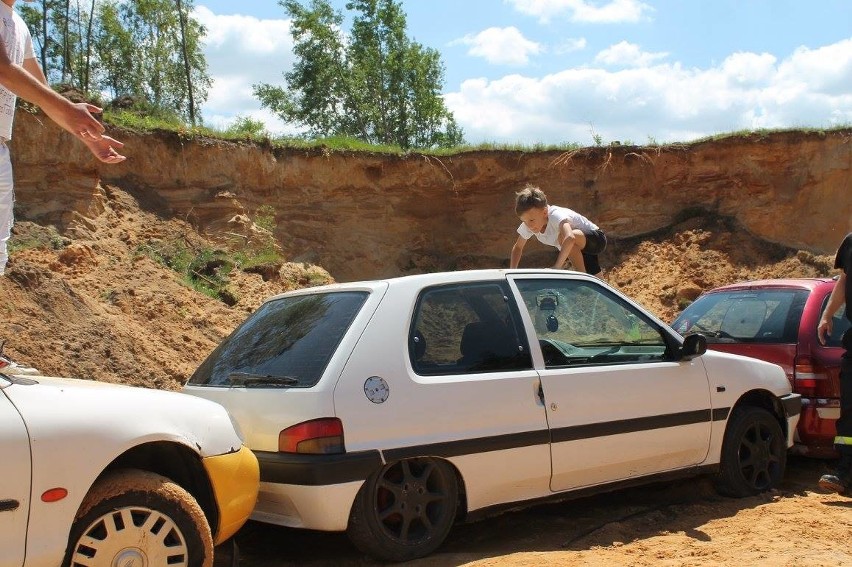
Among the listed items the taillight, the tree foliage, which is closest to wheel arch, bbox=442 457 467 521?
the taillight

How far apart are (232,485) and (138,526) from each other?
504 mm

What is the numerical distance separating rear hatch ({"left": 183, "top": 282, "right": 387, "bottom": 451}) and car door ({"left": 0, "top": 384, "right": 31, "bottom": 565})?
1307 mm

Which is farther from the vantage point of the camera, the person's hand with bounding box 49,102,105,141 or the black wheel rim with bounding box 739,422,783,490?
the black wheel rim with bounding box 739,422,783,490

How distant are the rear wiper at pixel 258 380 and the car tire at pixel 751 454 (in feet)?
10.3

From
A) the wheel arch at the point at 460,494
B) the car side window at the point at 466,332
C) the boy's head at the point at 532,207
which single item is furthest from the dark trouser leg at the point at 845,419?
the wheel arch at the point at 460,494

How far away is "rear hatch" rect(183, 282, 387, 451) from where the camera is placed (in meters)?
4.51

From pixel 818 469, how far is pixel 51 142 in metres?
11.8

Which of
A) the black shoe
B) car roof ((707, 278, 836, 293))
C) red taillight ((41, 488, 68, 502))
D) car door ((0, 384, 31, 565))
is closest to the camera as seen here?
car door ((0, 384, 31, 565))

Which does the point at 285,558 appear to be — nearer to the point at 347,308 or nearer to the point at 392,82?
the point at 347,308

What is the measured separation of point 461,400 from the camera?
4.82 metres

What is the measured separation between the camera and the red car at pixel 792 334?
658 centimetres

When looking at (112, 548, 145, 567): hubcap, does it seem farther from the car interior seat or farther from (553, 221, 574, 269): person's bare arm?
(553, 221, 574, 269): person's bare arm

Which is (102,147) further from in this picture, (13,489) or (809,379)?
(809,379)

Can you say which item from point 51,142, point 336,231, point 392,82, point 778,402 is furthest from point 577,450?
point 392,82
